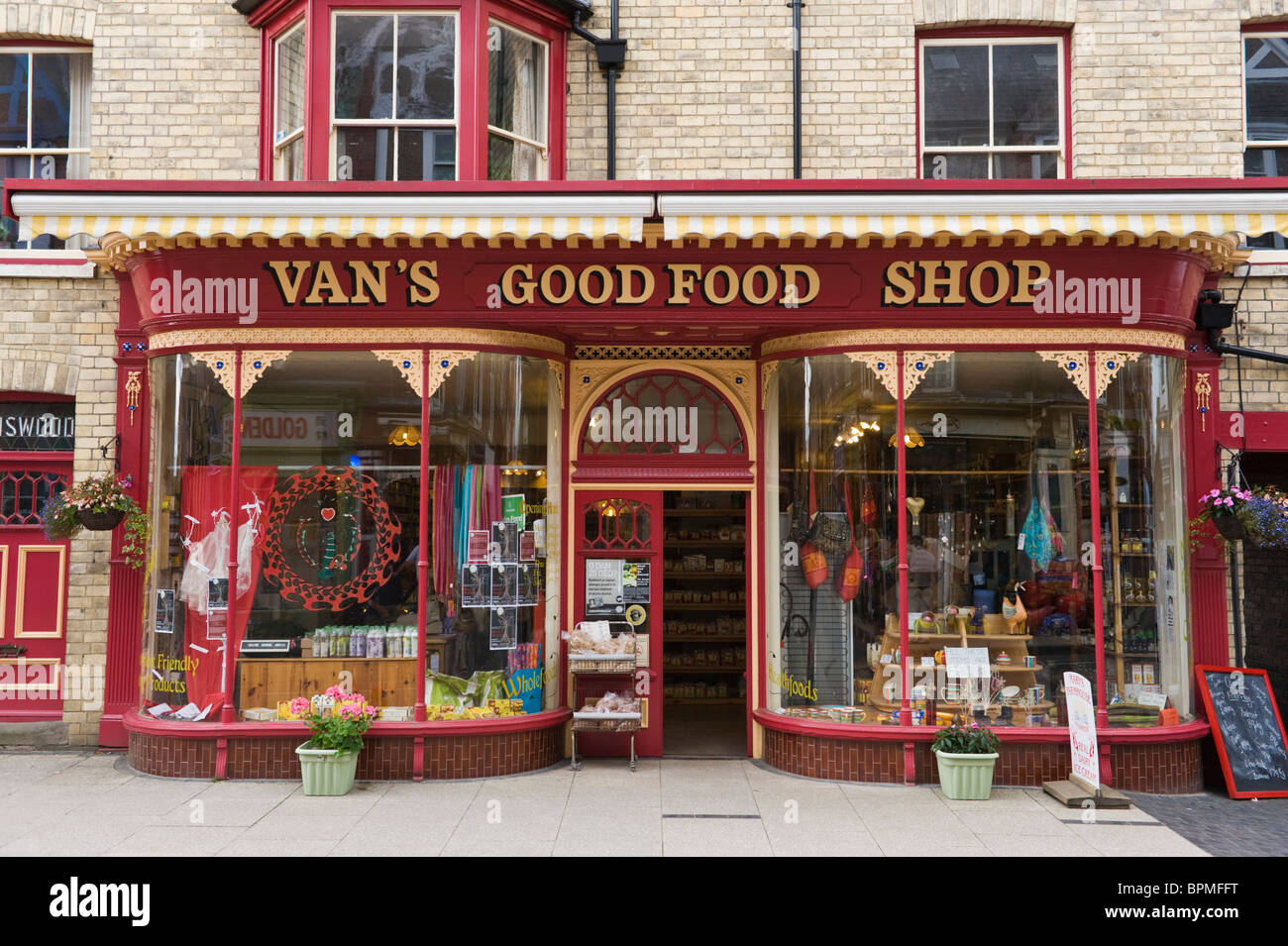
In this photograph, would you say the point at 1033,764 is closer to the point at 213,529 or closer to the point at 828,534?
the point at 828,534

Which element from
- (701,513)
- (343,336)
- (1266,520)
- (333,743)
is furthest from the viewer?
(701,513)

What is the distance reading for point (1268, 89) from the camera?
33.1 feet

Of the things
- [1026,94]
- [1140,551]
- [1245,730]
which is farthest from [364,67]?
[1245,730]

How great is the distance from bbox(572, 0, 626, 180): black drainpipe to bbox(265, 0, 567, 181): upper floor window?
659mm

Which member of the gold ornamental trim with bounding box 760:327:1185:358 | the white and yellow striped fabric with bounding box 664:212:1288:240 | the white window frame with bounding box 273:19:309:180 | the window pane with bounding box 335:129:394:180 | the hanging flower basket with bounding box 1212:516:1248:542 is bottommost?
the hanging flower basket with bounding box 1212:516:1248:542

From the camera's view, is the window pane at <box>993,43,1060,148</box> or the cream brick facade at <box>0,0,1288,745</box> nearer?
the cream brick facade at <box>0,0,1288,745</box>

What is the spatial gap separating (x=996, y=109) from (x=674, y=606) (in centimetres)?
628

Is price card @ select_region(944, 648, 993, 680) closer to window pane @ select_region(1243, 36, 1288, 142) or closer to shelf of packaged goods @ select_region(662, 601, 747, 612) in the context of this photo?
shelf of packaged goods @ select_region(662, 601, 747, 612)

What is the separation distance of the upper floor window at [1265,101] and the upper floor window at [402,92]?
280 inches

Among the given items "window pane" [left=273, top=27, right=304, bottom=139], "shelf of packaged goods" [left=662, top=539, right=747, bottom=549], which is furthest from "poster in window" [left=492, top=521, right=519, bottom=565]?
"window pane" [left=273, top=27, right=304, bottom=139]

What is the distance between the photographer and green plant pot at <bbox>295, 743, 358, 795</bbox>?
8.12m

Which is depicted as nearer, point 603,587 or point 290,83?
point 603,587

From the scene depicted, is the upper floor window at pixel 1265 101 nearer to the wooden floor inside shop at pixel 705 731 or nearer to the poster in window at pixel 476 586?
the wooden floor inside shop at pixel 705 731

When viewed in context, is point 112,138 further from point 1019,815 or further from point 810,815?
point 1019,815
